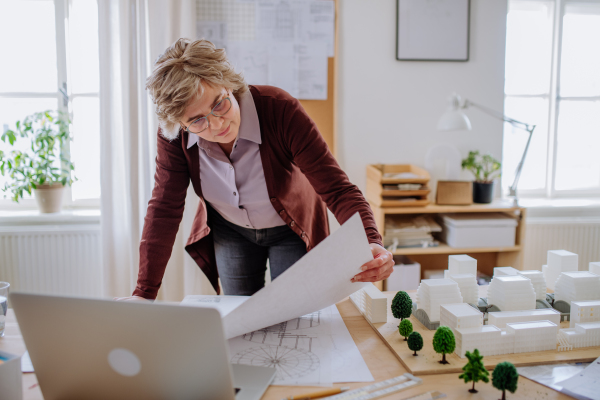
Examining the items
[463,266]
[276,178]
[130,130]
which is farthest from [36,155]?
[463,266]

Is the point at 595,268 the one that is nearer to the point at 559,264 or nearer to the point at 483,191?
the point at 559,264

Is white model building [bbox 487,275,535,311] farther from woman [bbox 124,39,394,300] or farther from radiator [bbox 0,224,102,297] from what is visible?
radiator [bbox 0,224,102,297]

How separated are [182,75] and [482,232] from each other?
6.28 ft

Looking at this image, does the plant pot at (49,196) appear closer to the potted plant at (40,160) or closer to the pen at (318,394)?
the potted plant at (40,160)

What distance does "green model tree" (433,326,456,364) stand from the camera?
81 cm

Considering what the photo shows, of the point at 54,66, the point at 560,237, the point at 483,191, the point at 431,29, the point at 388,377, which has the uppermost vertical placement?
the point at 431,29

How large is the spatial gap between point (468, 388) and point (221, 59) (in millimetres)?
900

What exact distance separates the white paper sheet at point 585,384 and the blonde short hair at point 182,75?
93 cm

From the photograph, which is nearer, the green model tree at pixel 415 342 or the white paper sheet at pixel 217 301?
the green model tree at pixel 415 342

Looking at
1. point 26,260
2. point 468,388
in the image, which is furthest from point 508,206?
point 26,260

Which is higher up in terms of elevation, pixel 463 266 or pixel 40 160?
pixel 40 160

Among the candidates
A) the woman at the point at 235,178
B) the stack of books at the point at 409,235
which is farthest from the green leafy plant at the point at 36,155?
the stack of books at the point at 409,235

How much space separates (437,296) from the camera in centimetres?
Answer: 98

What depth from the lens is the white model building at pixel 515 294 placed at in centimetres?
98
